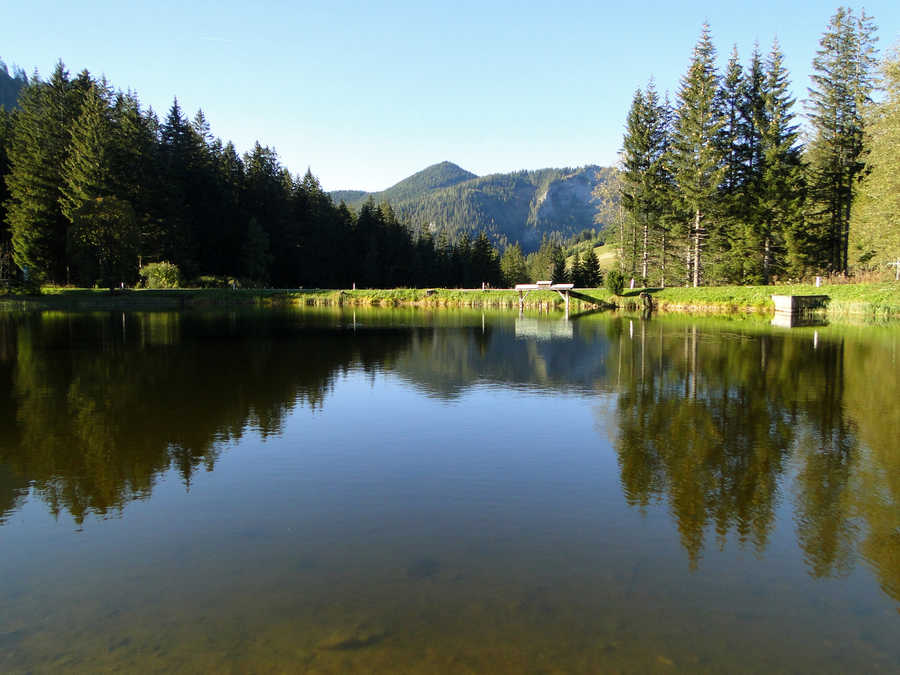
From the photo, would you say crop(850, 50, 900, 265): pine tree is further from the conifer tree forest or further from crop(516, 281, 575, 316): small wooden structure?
crop(516, 281, 575, 316): small wooden structure

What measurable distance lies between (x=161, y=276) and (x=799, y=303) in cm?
5327

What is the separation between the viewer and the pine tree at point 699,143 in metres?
45.7

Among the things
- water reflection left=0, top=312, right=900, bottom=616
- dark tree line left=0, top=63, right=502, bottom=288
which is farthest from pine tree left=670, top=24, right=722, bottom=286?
dark tree line left=0, top=63, right=502, bottom=288

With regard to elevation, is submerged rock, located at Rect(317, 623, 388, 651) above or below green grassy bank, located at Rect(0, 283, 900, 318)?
below

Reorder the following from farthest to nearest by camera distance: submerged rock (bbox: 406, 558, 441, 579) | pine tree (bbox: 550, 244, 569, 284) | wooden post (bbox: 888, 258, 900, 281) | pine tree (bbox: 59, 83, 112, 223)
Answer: pine tree (bbox: 550, 244, 569, 284) → pine tree (bbox: 59, 83, 112, 223) → wooden post (bbox: 888, 258, 900, 281) → submerged rock (bbox: 406, 558, 441, 579)

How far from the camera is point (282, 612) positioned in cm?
475

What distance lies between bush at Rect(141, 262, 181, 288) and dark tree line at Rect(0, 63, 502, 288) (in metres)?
1.24

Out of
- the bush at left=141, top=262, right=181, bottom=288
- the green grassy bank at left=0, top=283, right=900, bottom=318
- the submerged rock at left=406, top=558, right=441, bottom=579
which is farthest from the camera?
the bush at left=141, top=262, right=181, bottom=288

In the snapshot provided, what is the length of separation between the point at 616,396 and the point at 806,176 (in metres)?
43.9

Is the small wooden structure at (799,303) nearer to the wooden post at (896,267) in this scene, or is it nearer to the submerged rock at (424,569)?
the wooden post at (896,267)

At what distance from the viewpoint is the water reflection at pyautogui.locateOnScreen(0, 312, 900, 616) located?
7078 millimetres

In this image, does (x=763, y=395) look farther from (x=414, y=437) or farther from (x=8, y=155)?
(x=8, y=155)

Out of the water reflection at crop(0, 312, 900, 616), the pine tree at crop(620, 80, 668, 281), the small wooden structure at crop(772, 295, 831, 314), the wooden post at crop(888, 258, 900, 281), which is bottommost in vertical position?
the water reflection at crop(0, 312, 900, 616)

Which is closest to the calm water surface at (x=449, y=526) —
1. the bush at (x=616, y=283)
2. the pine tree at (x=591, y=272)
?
the bush at (x=616, y=283)
